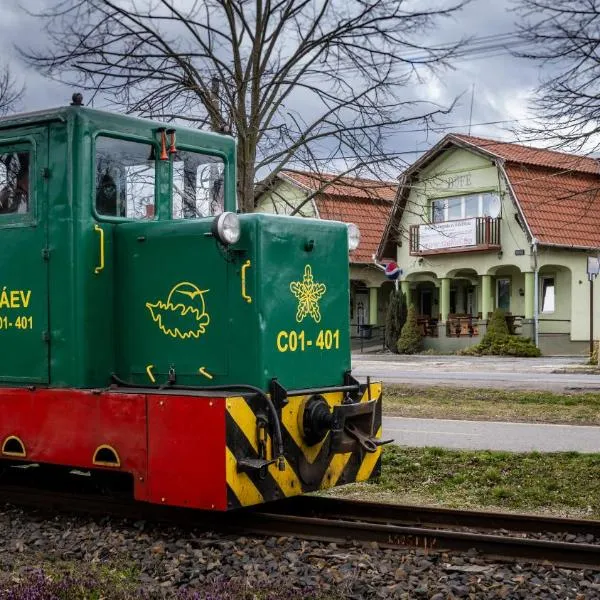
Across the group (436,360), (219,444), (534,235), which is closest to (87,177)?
(219,444)

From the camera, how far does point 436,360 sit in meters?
32.2

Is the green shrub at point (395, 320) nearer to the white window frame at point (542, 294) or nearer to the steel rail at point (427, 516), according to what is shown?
the white window frame at point (542, 294)

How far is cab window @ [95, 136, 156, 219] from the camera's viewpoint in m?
7.18

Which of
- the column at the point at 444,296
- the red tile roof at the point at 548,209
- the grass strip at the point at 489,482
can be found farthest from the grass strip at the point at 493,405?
the column at the point at 444,296

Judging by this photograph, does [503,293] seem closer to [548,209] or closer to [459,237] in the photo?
[459,237]

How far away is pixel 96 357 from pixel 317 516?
2.04 meters

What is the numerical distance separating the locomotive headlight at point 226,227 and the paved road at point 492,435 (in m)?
5.45

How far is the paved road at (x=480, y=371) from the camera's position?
20.4 metres

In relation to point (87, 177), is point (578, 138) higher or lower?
higher

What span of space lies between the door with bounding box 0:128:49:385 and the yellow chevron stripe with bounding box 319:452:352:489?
86.9 inches

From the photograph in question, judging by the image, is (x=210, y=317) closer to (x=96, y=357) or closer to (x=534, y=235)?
(x=96, y=357)

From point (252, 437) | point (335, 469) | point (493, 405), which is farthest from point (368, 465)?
point (493, 405)

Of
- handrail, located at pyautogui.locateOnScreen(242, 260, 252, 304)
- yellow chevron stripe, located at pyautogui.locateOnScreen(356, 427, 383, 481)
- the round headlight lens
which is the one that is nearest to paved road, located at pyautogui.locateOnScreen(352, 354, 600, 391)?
yellow chevron stripe, located at pyautogui.locateOnScreen(356, 427, 383, 481)

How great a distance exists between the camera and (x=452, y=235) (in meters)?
38.3
